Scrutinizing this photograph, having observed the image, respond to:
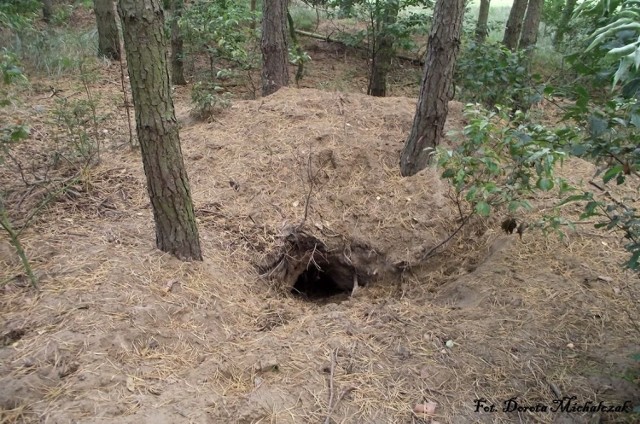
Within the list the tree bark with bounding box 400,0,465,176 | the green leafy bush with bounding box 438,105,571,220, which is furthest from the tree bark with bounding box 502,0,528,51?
the green leafy bush with bounding box 438,105,571,220

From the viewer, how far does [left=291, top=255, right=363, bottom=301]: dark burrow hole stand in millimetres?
4160

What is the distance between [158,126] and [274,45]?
11.2 ft

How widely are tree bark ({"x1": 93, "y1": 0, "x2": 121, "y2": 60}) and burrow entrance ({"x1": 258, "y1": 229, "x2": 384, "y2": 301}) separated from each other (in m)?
5.39

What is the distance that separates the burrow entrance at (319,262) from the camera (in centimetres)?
389

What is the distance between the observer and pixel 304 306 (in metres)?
3.62

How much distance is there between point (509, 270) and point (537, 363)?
0.79 m

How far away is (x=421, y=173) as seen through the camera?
435 cm

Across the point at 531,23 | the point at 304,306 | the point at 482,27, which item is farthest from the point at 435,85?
the point at 482,27

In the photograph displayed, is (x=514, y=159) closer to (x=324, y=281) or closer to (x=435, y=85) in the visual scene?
(x=435, y=85)

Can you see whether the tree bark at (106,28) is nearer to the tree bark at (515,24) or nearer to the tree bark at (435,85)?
the tree bark at (435,85)

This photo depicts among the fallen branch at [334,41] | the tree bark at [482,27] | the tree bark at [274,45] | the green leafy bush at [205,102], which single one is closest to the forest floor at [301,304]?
the green leafy bush at [205,102]

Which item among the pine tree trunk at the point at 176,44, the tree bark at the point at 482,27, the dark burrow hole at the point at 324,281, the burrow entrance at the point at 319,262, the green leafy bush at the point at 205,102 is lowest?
the dark burrow hole at the point at 324,281

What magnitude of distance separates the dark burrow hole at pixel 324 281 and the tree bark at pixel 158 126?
1.32 metres

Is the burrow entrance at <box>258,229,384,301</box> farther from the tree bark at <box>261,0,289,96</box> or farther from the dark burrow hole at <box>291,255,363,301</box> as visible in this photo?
the tree bark at <box>261,0,289,96</box>
